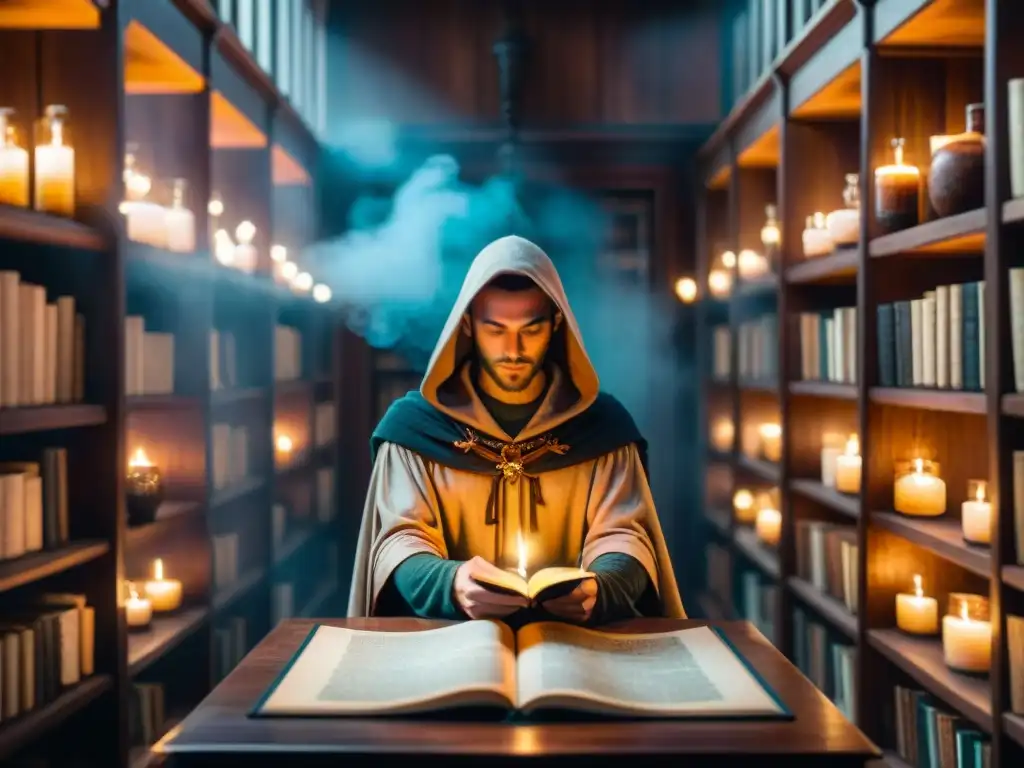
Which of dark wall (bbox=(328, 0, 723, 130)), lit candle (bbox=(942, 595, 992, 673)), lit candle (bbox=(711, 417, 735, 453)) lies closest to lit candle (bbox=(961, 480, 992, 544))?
lit candle (bbox=(942, 595, 992, 673))

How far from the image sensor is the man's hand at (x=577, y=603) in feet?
5.39

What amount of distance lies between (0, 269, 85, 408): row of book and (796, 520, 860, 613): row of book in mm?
2200

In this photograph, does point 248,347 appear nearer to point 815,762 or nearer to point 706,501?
point 706,501

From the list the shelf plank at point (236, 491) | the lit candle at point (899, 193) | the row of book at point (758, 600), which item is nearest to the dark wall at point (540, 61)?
the shelf plank at point (236, 491)

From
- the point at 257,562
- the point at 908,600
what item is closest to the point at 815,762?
the point at 908,600

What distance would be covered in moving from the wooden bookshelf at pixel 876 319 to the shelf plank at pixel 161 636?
1996mm

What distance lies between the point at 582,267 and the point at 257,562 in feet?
7.87

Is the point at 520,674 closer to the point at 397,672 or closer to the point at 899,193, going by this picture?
the point at 397,672

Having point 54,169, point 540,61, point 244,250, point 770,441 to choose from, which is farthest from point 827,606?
point 540,61

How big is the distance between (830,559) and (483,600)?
208 cm

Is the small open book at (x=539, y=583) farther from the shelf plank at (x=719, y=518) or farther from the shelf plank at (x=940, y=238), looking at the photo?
the shelf plank at (x=719, y=518)

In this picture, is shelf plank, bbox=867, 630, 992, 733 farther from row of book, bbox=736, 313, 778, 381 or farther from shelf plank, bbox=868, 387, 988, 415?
row of book, bbox=736, 313, 778, 381

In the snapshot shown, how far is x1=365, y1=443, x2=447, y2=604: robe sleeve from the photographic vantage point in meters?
1.95

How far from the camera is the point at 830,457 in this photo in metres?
3.45
